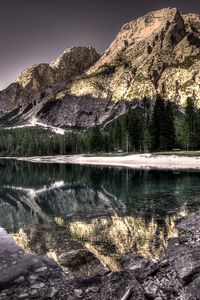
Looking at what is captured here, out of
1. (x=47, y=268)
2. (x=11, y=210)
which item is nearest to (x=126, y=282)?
(x=47, y=268)

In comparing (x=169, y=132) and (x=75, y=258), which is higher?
(x=169, y=132)

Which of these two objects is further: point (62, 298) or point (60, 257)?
point (60, 257)

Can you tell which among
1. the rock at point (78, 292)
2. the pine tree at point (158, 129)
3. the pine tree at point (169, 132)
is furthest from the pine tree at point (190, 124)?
the rock at point (78, 292)

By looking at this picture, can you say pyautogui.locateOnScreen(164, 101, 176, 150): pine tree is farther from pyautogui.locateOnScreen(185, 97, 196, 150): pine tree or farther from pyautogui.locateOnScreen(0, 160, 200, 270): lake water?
pyautogui.locateOnScreen(0, 160, 200, 270): lake water

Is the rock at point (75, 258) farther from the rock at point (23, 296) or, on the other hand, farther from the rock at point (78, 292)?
the rock at point (23, 296)

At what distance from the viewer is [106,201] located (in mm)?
35188

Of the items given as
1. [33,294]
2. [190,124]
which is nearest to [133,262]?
[33,294]

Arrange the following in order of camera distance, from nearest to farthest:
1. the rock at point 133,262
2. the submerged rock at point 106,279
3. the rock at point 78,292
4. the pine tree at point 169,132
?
the submerged rock at point 106,279 < the rock at point 78,292 < the rock at point 133,262 < the pine tree at point 169,132

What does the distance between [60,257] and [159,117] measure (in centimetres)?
10341

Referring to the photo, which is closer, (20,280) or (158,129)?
(20,280)

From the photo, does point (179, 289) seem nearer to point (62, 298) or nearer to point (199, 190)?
point (62, 298)

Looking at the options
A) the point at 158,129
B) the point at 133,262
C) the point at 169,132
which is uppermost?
the point at 158,129

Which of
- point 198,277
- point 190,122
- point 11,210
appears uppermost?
point 190,122

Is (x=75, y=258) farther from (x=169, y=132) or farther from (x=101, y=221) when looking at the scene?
(x=169, y=132)
